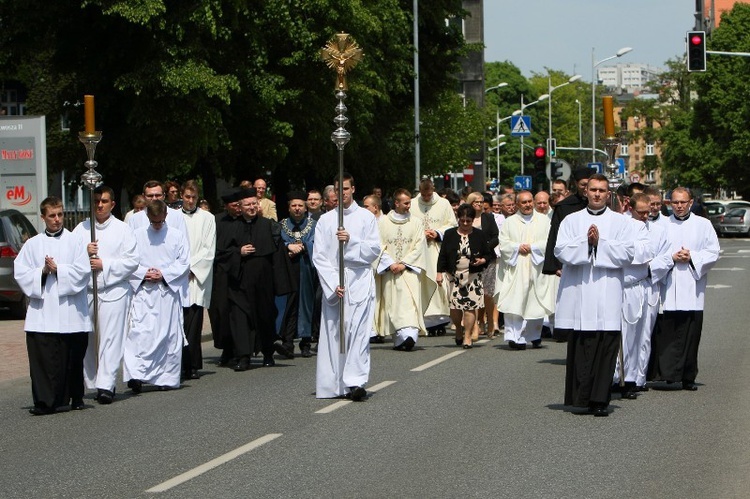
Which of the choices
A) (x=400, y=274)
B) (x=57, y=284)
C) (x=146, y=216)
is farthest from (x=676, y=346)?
(x=400, y=274)

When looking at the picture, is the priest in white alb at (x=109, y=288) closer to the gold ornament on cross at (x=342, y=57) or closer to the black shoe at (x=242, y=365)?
the black shoe at (x=242, y=365)

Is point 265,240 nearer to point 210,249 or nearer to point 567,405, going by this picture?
point 210,249

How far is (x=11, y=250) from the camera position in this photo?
82.3 ft

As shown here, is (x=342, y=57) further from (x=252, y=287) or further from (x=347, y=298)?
(x=252, y=287)

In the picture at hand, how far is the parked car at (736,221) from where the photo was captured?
67500 mm

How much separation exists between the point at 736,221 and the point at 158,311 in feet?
182

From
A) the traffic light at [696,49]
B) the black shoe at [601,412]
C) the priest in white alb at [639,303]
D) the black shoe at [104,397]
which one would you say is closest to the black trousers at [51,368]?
the black shoe at [104,397]

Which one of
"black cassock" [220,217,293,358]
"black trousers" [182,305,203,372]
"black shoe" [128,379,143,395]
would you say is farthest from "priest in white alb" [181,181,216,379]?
"black shoe" [128,379,143,395]

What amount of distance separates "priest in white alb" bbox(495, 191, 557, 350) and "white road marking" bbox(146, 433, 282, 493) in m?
8.22

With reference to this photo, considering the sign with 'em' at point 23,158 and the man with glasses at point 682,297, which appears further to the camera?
the sign with 'em' at point 23,158

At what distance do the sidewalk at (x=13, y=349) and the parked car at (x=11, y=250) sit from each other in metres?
0.30

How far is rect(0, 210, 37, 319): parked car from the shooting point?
25016 millimetres

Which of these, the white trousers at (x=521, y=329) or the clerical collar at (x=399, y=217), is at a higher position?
the clerical collar at (x=399, y=217)

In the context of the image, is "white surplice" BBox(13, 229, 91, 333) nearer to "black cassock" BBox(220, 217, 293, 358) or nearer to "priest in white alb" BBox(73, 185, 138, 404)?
"priest in white alb" BBox(73, 185, 138, 404)
